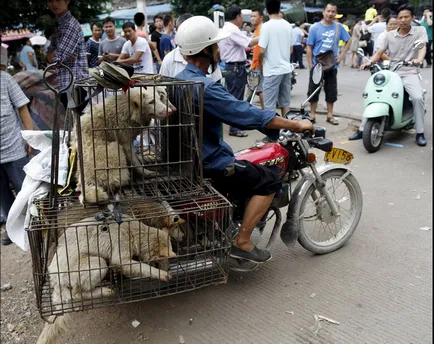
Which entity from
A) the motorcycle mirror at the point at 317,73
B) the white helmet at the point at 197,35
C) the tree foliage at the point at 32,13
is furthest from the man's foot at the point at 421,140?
the tree foliage at the point at 32,13

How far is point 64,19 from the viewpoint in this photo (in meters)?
4.33

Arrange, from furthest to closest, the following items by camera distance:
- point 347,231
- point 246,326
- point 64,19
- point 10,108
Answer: point 64,19 < point 10,108 < point 347,231 < point 246,326

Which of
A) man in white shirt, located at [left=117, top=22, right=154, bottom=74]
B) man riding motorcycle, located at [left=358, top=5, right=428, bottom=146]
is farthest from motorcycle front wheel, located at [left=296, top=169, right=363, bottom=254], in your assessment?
man in white shirt, located at [left=117, top=22, right=154, bottom=74]

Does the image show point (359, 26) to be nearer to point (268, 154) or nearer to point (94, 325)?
point (268, 154)

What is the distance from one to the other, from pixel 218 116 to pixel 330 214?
138 cm

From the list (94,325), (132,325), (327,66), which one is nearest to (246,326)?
(132,325)

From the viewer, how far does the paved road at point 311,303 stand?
2.48 meters

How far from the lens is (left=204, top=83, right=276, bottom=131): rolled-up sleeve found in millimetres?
2354

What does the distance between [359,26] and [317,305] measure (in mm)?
5793

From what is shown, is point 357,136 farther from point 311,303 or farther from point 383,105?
point 311,303

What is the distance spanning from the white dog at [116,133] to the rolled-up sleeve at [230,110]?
25 cm

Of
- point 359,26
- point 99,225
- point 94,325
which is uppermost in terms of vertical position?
point 359,26

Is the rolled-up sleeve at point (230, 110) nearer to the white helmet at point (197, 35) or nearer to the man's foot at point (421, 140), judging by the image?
the white helmet at point (197, 35)

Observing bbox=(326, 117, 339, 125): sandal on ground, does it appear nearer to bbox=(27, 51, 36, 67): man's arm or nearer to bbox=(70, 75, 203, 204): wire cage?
bbox=(70, 75, 203, 204): wire cage
